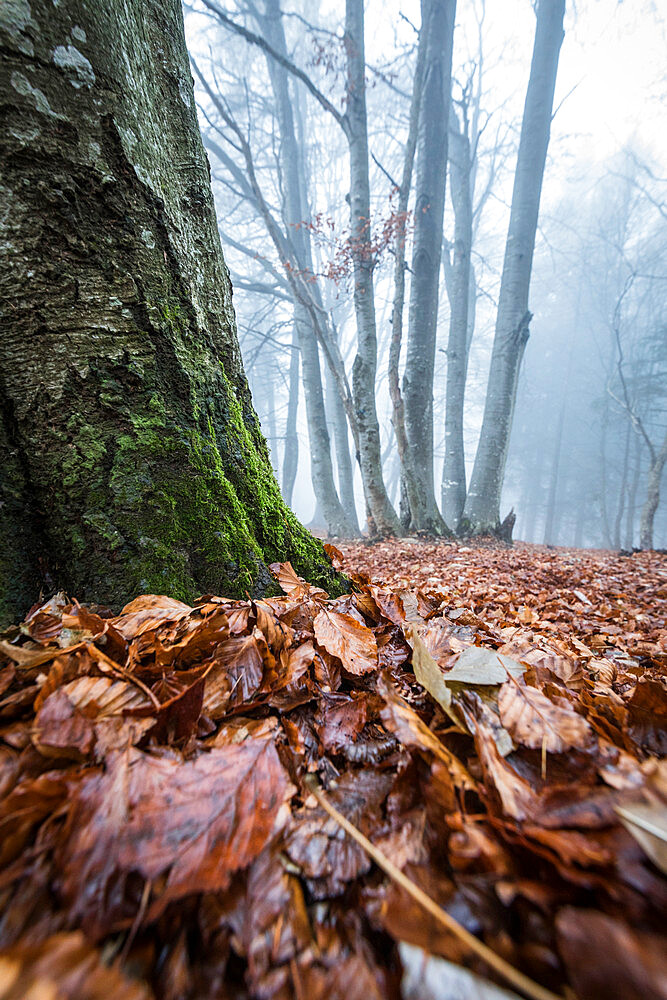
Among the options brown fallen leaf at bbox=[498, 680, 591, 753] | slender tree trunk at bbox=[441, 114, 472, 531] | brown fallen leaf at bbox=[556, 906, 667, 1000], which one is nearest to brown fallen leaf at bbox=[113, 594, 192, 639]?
brown fallen leaf at bbox=[498, 680, 591, 753]

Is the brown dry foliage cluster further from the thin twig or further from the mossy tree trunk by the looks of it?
the mossy tree trunk

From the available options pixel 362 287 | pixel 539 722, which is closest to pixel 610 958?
pixel 539 722

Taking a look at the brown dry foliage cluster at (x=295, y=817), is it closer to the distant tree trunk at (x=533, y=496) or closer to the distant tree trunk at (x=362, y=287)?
the distant tree trunk at (x=362, y=287)

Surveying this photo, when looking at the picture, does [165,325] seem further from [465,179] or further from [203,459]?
[465,179]

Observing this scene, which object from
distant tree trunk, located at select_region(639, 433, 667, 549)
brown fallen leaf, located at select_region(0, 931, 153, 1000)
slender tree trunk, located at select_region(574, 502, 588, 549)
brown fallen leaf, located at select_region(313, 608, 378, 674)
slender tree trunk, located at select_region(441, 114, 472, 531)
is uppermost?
slender tree trunk, located at select_region(441, 114, 472, 531)

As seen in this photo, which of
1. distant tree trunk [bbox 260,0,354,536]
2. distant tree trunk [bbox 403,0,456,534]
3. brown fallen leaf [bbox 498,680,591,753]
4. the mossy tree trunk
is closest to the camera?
brown fallen leaf [bbox 498,680,591,753]

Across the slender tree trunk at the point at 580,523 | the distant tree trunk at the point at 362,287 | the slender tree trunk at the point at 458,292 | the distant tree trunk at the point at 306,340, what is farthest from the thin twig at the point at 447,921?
the slender tree trunk at the point at 580,523

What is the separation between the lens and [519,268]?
6.96 meters

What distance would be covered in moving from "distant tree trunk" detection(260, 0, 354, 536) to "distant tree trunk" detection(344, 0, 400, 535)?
8.37 feet

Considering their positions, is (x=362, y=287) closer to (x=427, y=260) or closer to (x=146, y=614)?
(x=427, y=260)

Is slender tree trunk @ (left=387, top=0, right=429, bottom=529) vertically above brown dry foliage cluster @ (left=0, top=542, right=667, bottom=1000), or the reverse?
slender tree trunk @ (left=387, top=0, right=429, bottom=529)

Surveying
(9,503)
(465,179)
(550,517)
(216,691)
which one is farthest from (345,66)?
(550,517)

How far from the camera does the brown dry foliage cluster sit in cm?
35

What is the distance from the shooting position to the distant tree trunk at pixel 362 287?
583 centimetres
